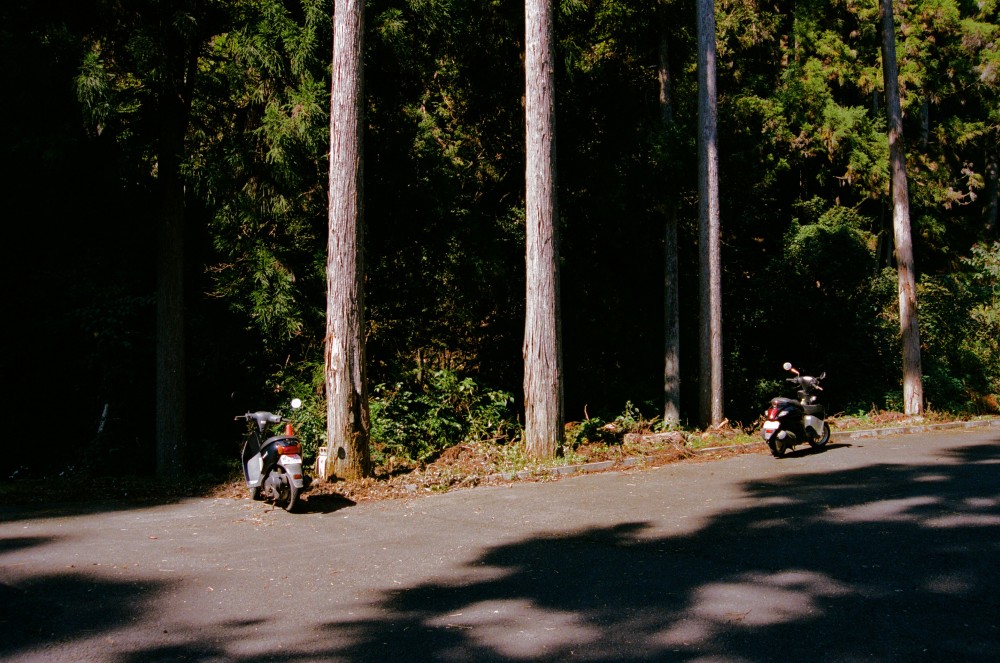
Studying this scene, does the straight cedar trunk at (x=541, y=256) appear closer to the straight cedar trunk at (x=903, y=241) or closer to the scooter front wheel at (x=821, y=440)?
the scooter front wheel at (x=821, y=440)

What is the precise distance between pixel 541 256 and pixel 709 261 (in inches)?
215

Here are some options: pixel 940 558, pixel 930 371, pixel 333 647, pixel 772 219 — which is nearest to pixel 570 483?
pixel 940 558

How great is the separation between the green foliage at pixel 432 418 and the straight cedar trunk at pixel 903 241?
9.61m

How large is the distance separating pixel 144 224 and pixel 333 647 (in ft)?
39.5

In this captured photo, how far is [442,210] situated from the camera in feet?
52.5

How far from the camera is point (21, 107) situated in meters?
12.7

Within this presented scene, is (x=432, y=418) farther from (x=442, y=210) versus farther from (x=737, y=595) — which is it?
(x=737, y=595)

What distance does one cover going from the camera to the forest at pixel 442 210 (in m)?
13.6

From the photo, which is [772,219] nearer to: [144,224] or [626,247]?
[626,247]

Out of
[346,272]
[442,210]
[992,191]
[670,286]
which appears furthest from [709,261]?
[992,191]

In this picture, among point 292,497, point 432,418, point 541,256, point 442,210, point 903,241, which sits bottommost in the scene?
point 292,497

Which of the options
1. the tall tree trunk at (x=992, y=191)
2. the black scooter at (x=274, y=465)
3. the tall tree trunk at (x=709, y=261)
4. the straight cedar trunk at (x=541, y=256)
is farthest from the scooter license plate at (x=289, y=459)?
the tall tree trunk at (x=992, y=191)

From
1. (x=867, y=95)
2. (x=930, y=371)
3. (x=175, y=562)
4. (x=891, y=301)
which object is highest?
(x=867, y=95)

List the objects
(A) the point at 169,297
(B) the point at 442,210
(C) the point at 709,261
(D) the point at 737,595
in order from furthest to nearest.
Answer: (C) the point at 709,261, (B) the point at 442,210, (A) the point at 169,297, (D) the point at 737,595
